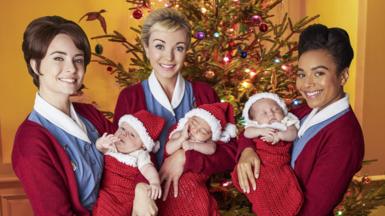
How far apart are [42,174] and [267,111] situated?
0.74m

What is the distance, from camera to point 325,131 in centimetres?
138

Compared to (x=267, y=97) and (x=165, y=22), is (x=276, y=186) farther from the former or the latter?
(x=165, y=22)

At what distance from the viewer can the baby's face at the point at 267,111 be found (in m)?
1.50

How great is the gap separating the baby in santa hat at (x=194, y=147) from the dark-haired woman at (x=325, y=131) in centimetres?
15

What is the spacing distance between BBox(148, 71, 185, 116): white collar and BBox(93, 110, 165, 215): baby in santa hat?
18 cm

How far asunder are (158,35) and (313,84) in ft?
1.82

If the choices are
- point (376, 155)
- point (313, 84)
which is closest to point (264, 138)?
point (313, 84)

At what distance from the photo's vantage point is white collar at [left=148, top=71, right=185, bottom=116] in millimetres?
1647

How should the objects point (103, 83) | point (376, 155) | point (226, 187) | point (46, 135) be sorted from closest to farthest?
point (46, 135) < point (226, 187) < point (103, 83) < point (376, 155)

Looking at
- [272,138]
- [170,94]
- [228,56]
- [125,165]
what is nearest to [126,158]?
A: [125,165]

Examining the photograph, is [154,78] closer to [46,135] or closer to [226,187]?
[46,135]

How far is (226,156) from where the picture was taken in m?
1.56

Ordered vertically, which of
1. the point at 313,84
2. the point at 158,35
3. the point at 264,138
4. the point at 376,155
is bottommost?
the point at 376,155

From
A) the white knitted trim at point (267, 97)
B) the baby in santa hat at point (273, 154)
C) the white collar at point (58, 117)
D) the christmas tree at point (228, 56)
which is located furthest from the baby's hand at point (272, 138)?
the christmas tree at point (228, 56)
